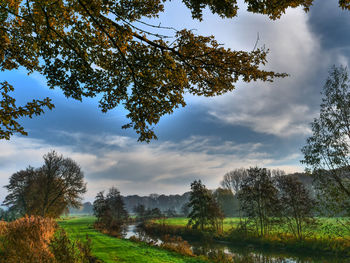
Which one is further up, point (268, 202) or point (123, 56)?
point (123, 56)

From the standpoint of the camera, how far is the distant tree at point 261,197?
23.5 meters

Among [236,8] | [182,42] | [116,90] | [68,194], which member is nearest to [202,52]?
[182,42]

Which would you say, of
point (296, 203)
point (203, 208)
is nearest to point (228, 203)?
point (203, 208)

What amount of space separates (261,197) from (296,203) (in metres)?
4.05

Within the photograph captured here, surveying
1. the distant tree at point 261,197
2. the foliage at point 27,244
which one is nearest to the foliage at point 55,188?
the foliage at point 27,244

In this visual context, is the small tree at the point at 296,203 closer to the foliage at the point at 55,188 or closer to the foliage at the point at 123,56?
the foliage at the point at 123,56

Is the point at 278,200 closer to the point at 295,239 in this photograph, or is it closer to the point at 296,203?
the point at 296,203

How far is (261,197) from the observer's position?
24.3 meters

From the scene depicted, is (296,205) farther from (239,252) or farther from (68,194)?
(68,194)

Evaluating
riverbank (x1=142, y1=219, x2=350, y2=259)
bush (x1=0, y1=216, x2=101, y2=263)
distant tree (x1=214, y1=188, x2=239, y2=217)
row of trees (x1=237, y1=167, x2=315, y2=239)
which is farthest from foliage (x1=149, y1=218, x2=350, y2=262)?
distant tree (x1=214, y1=188, x2=239, y2=217)

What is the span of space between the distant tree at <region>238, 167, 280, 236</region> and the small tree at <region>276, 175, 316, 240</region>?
3.55 ft

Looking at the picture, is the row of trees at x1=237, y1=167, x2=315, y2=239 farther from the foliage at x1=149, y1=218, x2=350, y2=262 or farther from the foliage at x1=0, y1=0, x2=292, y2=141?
the foliage at x1=0, y1=0, x2=292, y2=141

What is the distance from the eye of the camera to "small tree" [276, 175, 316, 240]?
2044 centimetres

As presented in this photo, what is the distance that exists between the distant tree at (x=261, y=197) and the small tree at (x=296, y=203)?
1.08 meters
